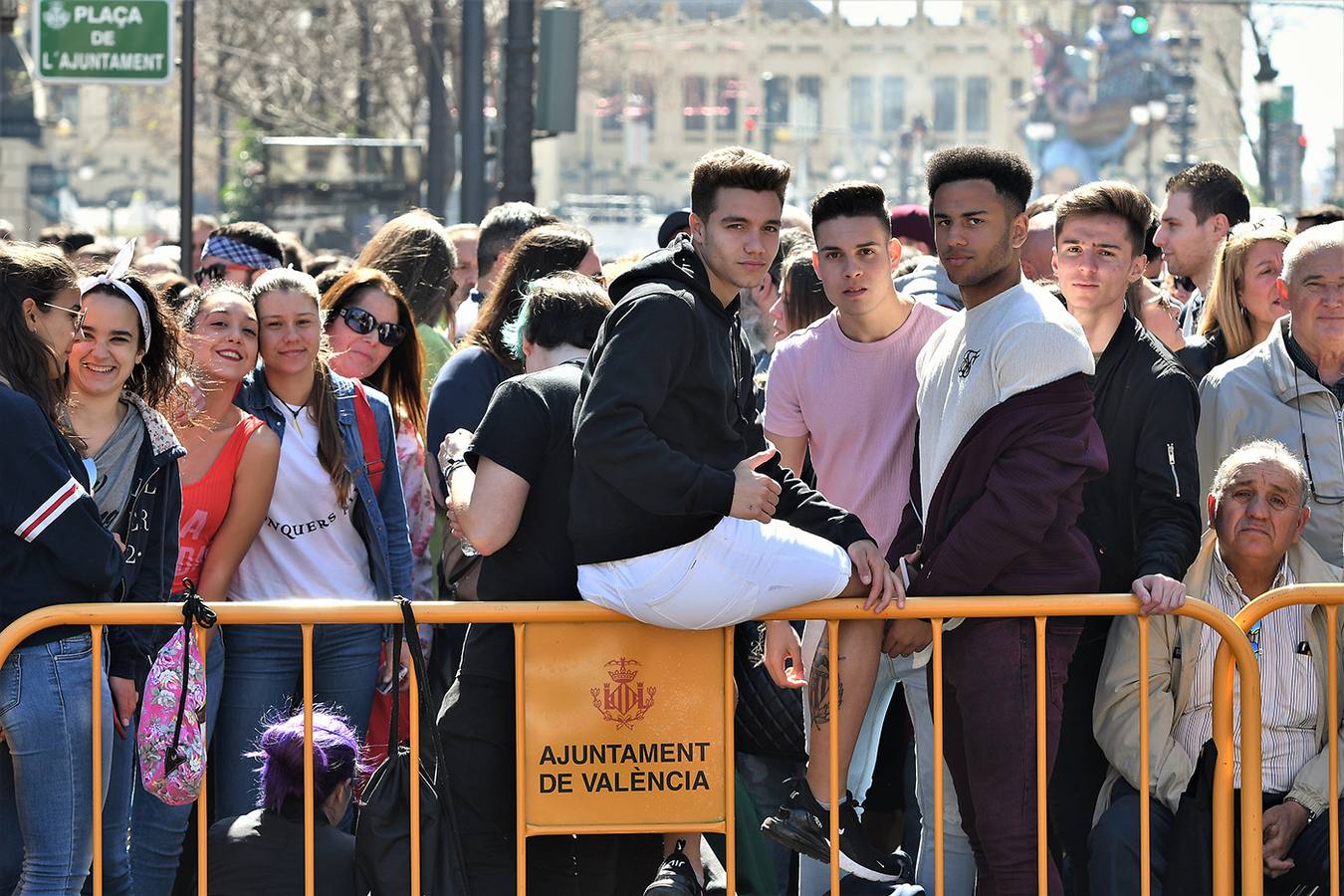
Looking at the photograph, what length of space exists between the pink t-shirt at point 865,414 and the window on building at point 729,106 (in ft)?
305

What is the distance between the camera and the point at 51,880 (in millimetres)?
4344

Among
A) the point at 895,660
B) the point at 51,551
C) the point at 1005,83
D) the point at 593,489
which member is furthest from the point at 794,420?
the point at 1005,83

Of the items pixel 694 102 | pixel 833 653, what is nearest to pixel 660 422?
pixel 833 653

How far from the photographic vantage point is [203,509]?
5.28 m

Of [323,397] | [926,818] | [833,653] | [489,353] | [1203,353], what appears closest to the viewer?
[833,653]

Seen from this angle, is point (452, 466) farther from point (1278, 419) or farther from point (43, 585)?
point (1278, 419)

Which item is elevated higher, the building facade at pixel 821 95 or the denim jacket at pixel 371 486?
the building facade at pixel 821 95

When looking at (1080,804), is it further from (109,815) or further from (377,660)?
(109,815)

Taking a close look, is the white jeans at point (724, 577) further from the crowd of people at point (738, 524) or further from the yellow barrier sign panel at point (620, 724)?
the yellow barrier sign panel at point (620, 724)

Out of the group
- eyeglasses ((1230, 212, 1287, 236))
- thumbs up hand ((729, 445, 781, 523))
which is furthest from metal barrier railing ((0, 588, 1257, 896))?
eyeglasses ((1230, 212, 1287, 236))

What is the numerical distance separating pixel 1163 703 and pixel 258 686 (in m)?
2.59

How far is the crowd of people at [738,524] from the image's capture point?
432 centimetres

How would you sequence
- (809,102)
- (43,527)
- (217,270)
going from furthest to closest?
(809,102), (217,270), (43,527)

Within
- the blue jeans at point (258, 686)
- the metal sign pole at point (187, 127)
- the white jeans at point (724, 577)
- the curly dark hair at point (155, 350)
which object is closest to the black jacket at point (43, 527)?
the curly dark hair at point (155, 350)
